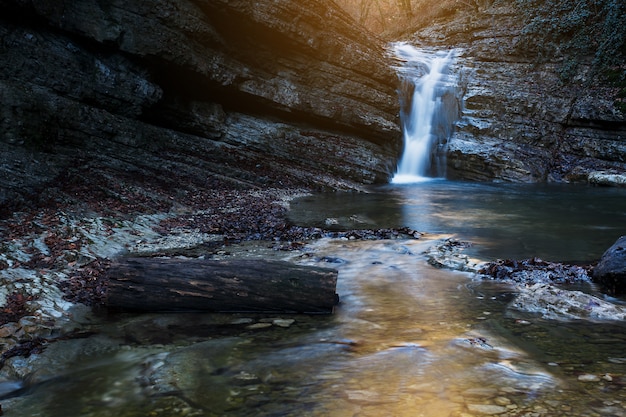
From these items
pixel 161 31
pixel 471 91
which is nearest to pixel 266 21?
pixel 161 31

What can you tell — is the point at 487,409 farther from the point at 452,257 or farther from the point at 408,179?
the point at 408,179

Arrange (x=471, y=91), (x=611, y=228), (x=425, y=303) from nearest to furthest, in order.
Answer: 1. (x=425, y=303)
2. (x=611, y=228)
3. (x=471, y=91)

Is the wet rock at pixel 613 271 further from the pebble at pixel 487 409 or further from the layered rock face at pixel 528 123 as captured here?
the layered rock face at pixel 528 123

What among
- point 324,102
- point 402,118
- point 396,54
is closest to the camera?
point 324,102

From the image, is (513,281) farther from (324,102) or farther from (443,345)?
(324,102)

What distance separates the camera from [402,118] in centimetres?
2350

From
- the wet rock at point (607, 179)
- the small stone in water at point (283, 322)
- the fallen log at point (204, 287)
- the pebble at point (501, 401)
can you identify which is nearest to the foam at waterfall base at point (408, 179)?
the wet rock at point (607, 179)

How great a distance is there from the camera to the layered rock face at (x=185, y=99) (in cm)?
1184

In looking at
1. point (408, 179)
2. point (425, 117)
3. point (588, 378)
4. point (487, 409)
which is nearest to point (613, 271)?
point (588, 378)

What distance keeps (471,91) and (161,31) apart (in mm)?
17973

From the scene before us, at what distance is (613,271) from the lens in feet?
18.9

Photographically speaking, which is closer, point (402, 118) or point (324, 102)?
point (324, 102)

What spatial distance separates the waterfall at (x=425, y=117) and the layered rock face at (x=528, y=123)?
713mm

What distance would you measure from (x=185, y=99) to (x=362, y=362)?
55.5 ft
